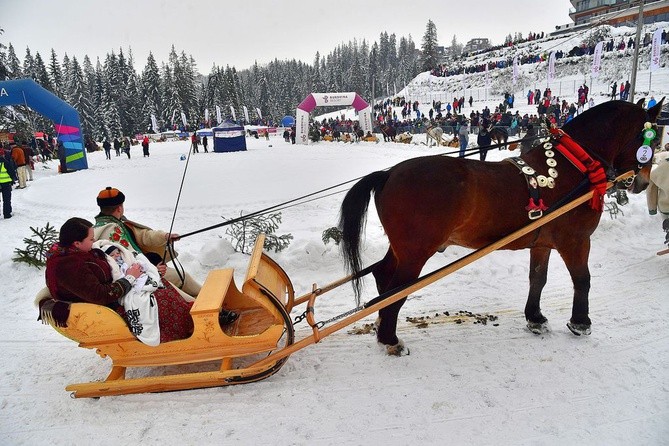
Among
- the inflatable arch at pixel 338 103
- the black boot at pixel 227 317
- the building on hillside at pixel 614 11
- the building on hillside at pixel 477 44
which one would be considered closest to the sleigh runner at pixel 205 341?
the black boot at pixel 227 317

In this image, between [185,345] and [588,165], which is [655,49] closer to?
[588,165]

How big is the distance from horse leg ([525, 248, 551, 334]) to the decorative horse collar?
694 mm

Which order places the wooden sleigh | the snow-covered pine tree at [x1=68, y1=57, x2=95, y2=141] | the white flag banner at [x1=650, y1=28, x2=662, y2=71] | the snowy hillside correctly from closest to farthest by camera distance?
the wooden sleigh → the white flag banner at [x1=650, y1=28, x2=662, y2=71] → the snowy hillside → the snow-covered pine tree at [x1=68, y1=57, x2=95, y2=141]

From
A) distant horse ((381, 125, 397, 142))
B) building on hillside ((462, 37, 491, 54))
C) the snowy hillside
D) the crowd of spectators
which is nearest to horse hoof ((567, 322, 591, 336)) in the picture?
distant horse ((381, 125, 397, 142))

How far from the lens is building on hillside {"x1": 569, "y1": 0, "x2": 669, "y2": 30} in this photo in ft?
129

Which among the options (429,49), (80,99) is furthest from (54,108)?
(429,49)

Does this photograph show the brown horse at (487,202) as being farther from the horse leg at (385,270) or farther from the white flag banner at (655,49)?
the white flag banner at (655,49)

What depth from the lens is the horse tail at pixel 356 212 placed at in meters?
3.52

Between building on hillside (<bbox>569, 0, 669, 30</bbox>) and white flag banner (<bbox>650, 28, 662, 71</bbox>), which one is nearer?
white flag banner (<bbox>650, 28, 662, 71</bbox>)

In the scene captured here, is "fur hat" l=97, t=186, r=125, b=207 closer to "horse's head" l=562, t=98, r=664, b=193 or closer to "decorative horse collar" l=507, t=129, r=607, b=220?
"decorative horse collar" l=507, t=129, r=607, b=220

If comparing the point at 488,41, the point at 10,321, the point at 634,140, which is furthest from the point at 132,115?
the point at 488,41

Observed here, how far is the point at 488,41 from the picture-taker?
113 metres

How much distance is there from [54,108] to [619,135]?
21.0 metres

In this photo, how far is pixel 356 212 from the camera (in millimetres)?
3562
